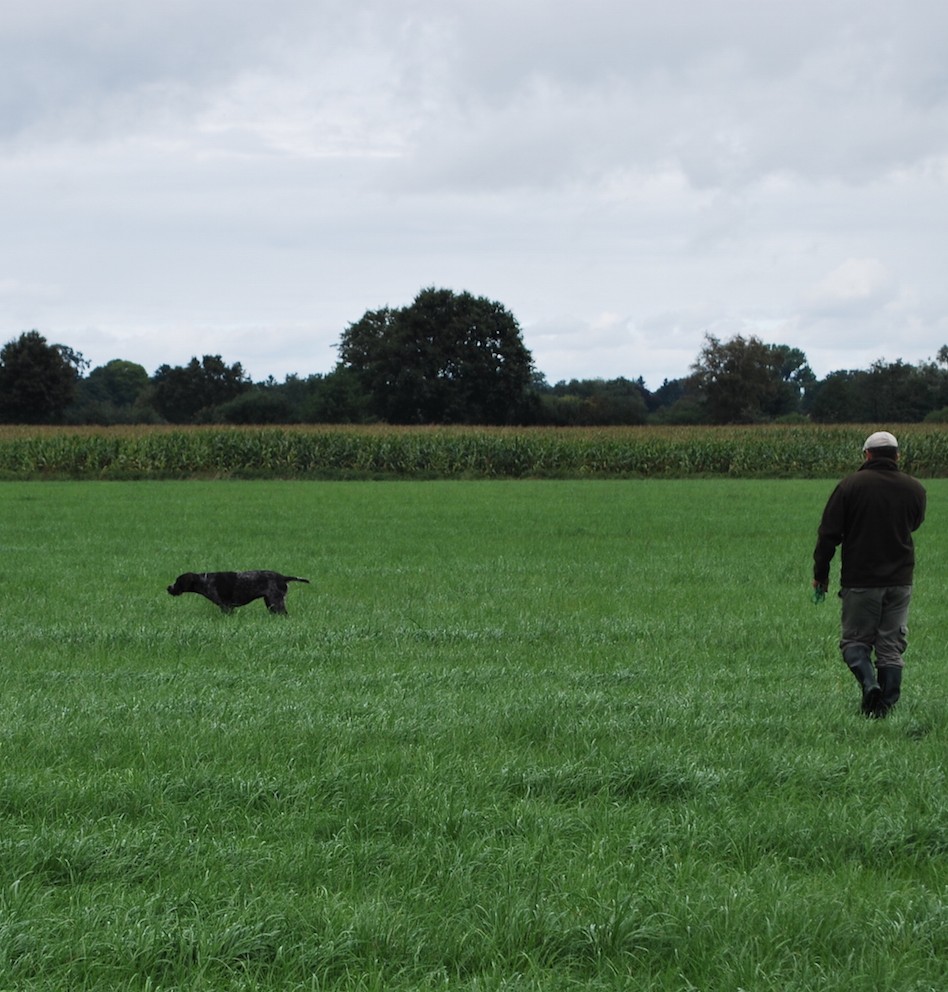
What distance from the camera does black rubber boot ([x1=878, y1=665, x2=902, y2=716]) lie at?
842 cm

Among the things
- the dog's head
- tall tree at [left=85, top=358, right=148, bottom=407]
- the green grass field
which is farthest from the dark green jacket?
tall tree at [left=85, top=358, right=148, bottom=407]

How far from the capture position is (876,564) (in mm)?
8453

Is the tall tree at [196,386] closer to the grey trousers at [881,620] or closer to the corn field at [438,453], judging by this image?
the corn field at [438,453]

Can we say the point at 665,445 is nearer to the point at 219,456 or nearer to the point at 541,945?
the point at 219,456

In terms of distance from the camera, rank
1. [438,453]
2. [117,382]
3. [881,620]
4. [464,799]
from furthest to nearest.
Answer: [117,382] → [438,453] → [881,620] → [464,799]

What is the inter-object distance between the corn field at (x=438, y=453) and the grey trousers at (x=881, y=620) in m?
41.4

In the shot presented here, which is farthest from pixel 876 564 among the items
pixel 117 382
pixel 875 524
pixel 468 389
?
pixel 117 382

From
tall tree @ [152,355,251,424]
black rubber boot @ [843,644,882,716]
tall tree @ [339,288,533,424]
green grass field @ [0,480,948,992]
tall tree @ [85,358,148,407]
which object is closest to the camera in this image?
green grass field @ [0,480,948,992]

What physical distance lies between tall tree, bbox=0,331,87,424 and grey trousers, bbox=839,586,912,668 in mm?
83817

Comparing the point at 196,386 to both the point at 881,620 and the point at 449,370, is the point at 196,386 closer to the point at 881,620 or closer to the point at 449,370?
the point at 449,370

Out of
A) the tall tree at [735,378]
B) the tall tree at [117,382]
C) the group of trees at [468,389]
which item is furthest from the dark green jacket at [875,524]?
the tall tree at [117,382]

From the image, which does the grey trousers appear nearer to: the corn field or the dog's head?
the dog's head

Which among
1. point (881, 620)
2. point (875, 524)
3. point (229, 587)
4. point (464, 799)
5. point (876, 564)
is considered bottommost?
point (464, 799)

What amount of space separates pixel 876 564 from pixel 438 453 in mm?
43114
